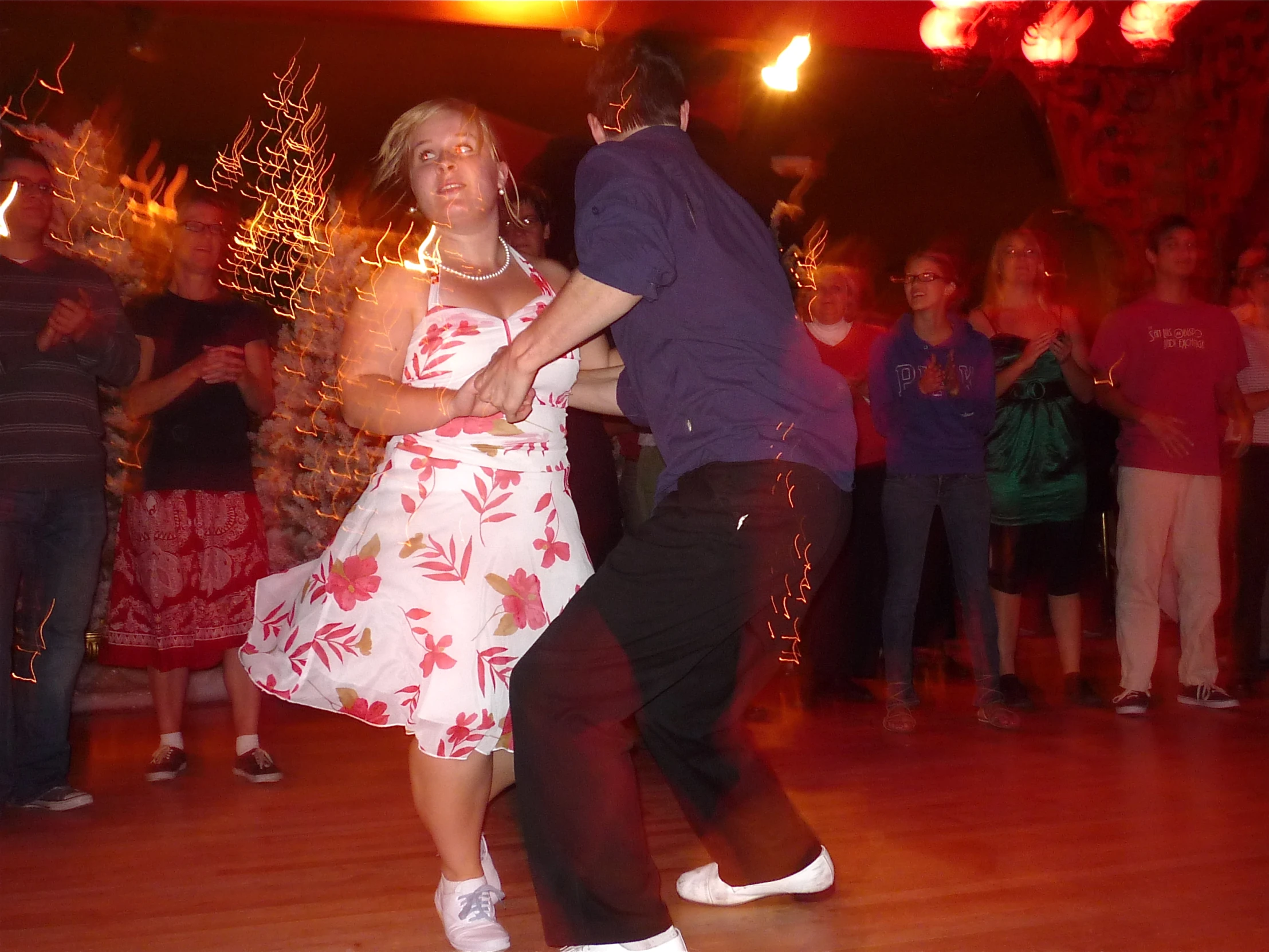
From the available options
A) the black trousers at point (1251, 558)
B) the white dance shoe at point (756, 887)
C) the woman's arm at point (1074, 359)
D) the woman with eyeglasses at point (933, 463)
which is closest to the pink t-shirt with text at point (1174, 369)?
the woman's arm at point (1074, 359)

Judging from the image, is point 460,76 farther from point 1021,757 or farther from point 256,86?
point 1021,757

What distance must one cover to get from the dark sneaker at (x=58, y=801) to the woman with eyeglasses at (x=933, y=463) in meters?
2.36

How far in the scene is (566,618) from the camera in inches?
68.4

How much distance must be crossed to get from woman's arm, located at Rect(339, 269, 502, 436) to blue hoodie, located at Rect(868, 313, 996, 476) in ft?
6.72

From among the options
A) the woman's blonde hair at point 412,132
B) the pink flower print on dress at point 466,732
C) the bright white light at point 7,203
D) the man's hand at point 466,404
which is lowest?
the pink flower print on dress at point 466,732

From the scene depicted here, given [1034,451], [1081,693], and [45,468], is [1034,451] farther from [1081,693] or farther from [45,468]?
[45,468]

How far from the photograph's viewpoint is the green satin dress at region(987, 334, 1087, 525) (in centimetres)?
392

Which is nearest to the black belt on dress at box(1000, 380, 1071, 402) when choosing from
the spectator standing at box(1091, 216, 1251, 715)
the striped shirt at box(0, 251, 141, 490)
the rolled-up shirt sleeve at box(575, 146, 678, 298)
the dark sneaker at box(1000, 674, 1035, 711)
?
the spectator standing at box(1091, 216, 1251, 715)

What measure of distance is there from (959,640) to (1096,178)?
93.6 inches

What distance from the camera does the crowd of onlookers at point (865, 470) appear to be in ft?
9.75

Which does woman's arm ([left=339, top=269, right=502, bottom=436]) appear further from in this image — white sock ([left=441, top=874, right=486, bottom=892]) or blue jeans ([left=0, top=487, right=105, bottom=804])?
blue jeans ([left=0, top=487, right=105, bottom=804])

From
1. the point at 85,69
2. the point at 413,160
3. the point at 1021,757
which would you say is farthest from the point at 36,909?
the point at 85,69

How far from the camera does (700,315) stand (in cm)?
171

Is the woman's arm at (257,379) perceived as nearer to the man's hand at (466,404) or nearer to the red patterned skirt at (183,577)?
the red patterned skirt at (183,577)
